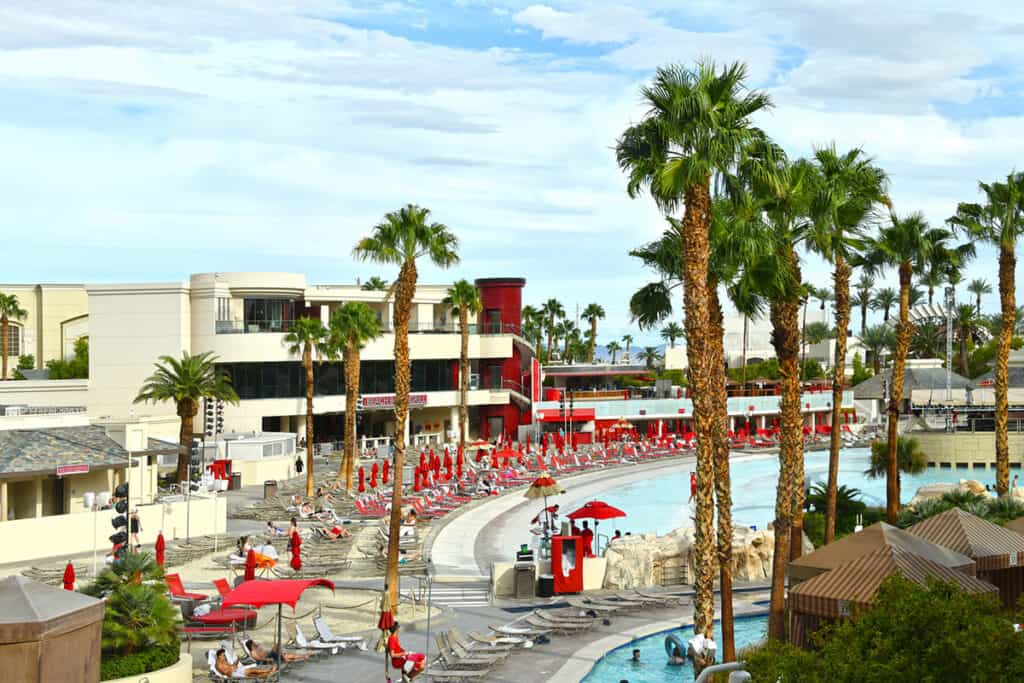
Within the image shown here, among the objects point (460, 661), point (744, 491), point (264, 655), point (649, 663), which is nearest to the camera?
point (460, 661)

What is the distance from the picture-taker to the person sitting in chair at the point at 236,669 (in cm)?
1864

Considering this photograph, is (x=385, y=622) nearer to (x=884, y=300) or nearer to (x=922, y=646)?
(x=922, y=646)

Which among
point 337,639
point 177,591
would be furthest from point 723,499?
point 177,591

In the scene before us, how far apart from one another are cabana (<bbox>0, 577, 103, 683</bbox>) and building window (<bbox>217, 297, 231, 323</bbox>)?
157 feet

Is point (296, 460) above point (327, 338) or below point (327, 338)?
below

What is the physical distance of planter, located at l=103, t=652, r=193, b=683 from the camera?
17109 millimetres

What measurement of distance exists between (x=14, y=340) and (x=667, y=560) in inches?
2636

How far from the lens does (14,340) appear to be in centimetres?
8212

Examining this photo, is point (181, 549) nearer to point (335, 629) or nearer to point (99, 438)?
point (99, 438)

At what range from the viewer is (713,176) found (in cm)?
1842

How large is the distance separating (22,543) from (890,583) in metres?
25.6

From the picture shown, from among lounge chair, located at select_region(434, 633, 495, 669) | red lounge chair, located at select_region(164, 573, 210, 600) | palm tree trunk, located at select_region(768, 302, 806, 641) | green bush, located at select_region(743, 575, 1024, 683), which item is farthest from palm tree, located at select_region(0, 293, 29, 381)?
green bush, located at select_region(743, 575, 1024, 683)

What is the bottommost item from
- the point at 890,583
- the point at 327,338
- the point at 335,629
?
the point at 335,629

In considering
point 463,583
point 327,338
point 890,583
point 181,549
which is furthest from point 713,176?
point 327,338
